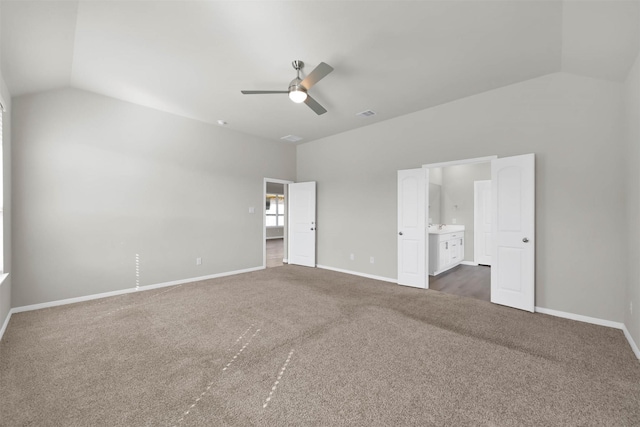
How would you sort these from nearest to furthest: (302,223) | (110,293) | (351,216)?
(110,293), (351,216), (302,223)

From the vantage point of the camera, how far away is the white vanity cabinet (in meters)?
5.40

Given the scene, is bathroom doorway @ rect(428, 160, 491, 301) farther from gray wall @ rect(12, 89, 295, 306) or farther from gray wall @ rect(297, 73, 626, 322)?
gray wall @ rect(12, 89, 295, 306)

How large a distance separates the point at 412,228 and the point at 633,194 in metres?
2.53

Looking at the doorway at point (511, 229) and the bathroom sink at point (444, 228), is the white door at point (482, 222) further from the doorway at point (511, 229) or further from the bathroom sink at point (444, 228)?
the doorway at point (511, 229)

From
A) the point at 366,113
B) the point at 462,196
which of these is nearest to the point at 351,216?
the point at 366,113

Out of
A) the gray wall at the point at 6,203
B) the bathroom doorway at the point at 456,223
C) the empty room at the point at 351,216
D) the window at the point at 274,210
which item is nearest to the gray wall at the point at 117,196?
the empty room at the point at 351,216

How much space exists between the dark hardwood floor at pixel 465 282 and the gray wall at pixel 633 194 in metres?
1.51

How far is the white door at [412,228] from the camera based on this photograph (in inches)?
176

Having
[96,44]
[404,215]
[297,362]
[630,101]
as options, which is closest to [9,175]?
[96,44]

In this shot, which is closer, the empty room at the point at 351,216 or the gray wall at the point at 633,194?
the empty room at the point at 351,216

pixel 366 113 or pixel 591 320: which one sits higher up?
pixel 366 113

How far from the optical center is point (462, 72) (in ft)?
10.7

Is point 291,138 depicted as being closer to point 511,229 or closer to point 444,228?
point 444,228

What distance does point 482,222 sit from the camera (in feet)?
21.2
